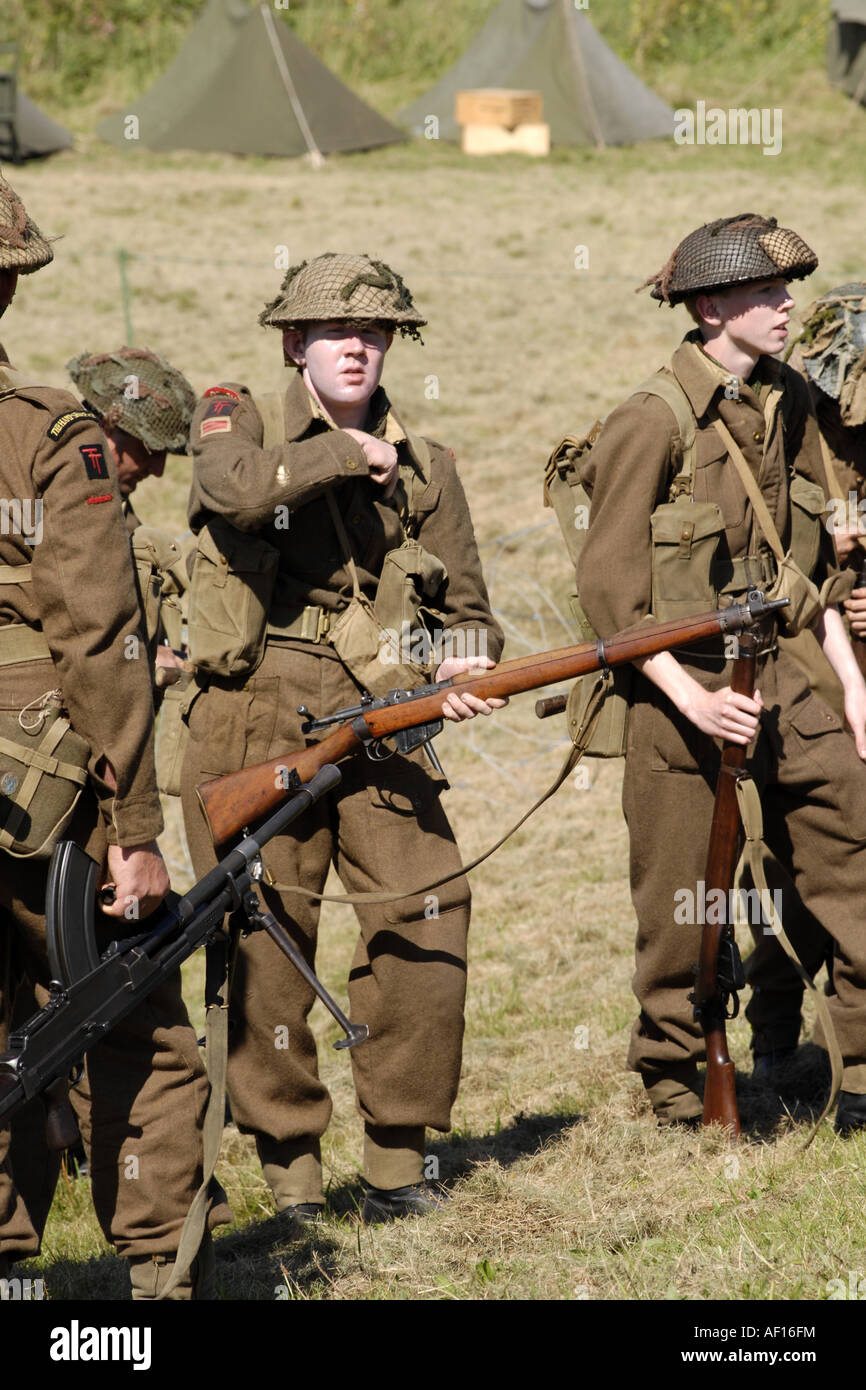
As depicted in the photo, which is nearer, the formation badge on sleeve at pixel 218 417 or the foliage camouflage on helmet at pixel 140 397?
the formation badge on sleeve at pixel 218 417

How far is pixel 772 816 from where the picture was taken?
4809mm

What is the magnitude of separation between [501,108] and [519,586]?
13.9 m

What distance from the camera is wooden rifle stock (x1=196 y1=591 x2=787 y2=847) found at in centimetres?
429

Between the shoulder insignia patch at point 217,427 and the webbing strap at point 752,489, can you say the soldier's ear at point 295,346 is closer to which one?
the shoulder insignia patch at point 217,427

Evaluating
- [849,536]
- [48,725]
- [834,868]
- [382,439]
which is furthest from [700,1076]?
[48,725]

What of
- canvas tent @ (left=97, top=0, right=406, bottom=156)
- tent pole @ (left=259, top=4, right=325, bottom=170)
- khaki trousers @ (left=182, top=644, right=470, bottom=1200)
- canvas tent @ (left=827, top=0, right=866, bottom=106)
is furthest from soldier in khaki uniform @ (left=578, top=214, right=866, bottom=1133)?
canvas tent @ (left=827, top=0, right=866, bottom=106)

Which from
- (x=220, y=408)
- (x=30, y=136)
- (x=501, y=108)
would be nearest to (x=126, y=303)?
(x=30, y=136)

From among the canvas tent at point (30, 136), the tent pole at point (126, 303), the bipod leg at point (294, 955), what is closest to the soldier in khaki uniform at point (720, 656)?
the bipod leg at point (294, 955)

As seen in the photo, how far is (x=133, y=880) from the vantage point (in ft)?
12.1

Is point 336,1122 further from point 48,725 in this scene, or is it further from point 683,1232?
point 48,725

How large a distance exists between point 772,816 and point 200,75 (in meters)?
22.0

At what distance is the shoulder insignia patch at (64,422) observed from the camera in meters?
3.56

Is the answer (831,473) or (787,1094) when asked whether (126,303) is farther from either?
(787,1094)

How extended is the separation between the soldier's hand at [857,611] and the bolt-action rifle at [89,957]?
2511 mm
